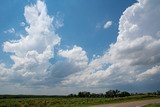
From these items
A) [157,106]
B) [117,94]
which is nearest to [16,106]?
[157,106]

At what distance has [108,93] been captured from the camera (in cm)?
14938

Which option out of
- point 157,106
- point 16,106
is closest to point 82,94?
point 16,106

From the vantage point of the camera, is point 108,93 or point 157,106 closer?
point 157,106

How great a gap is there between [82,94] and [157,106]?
419 feet

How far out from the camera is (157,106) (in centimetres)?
3684

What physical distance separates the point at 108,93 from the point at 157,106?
4472 inches

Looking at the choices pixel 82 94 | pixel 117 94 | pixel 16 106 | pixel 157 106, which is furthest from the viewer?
pixel 82 94

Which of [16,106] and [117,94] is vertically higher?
[117,94]

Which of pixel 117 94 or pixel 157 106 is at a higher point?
pixel 117 94

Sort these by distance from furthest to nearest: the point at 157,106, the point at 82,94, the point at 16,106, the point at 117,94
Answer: the point at 82,94, the point at 117,94, the point at 16,106, the point at 157,106

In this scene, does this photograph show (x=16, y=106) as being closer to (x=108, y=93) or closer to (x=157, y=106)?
(x=157, y=106)

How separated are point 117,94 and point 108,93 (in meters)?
8.35

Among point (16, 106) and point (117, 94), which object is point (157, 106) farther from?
point (117, 94)

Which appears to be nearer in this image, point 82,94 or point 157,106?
point 157,106
